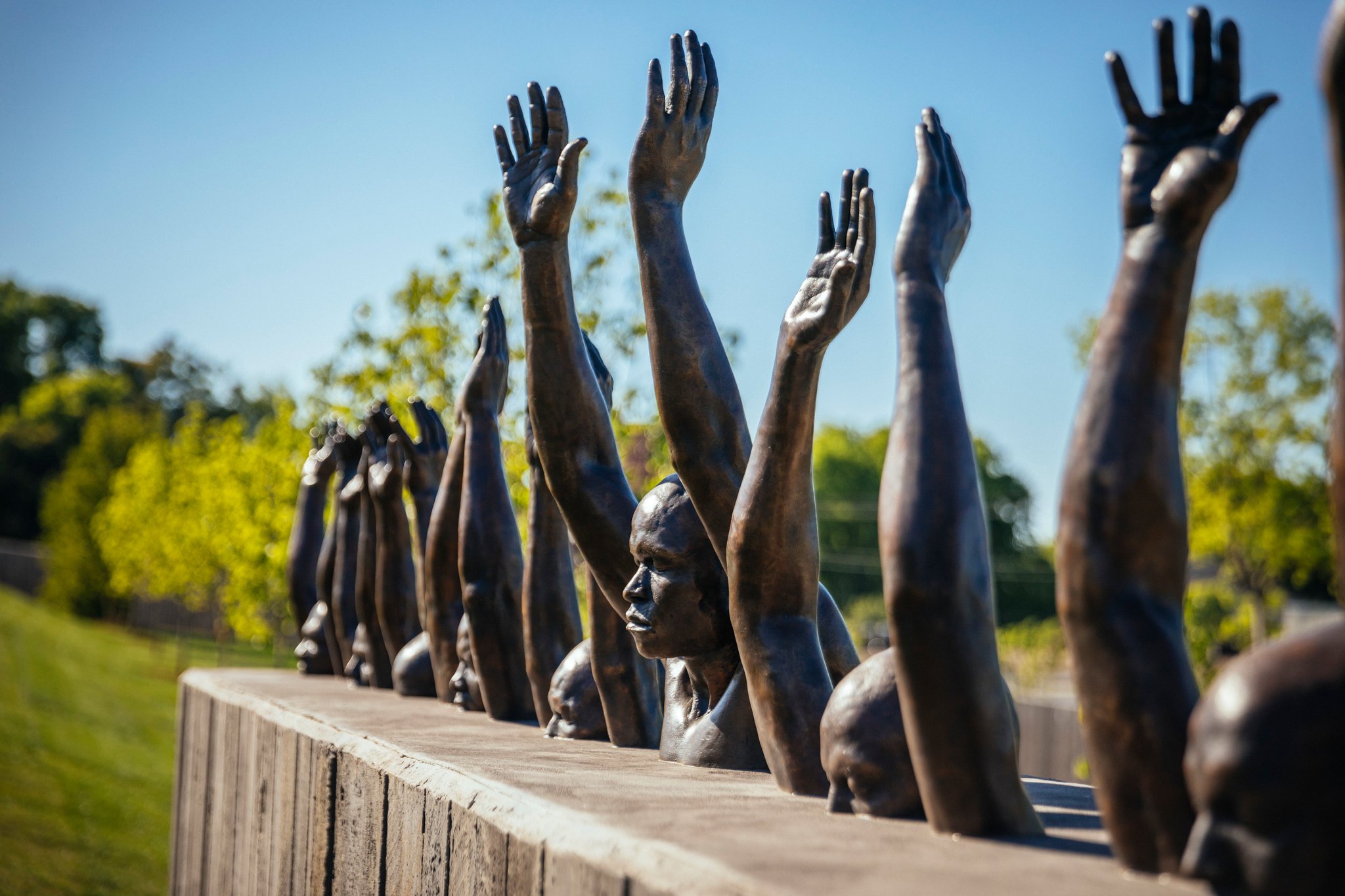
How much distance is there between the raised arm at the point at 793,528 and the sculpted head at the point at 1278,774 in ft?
5.67

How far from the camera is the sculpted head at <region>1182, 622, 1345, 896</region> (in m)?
2.06

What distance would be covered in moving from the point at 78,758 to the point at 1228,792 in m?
19.0

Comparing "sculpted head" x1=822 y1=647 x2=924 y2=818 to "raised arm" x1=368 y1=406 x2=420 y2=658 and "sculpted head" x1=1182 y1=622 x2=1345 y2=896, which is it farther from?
"raised arm" x1=368 y1=406 x2=420 y2=658

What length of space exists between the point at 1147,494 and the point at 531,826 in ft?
5.72

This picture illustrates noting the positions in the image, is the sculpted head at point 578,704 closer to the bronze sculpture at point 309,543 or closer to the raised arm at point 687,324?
the raised arm at point 687,324

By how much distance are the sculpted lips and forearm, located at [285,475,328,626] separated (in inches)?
244

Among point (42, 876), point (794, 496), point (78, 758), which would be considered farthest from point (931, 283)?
point (78, 758)

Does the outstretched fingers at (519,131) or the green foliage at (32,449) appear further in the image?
the green foliage at (32,449)

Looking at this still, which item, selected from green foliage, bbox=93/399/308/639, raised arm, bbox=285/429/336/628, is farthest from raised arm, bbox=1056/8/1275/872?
green foliage, bbox=93/399/308/639

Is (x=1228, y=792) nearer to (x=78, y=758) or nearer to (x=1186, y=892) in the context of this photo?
(x=1186, y=892)

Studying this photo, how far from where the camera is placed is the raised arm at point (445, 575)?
6.61 m

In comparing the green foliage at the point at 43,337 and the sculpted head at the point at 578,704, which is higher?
the green foliage at the point at 43,337

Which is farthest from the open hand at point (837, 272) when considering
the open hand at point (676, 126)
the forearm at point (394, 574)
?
the forearm at point (394, 574)

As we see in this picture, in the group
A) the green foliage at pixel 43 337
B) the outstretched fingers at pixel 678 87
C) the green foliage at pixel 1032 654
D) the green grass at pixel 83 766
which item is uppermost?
the green foliage at pixel 43 337
